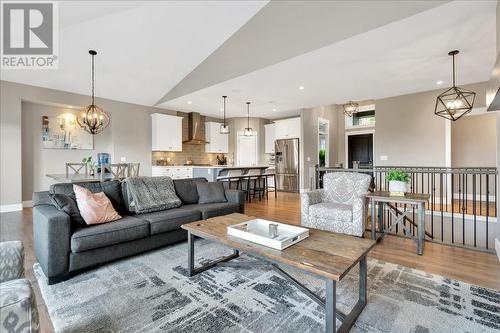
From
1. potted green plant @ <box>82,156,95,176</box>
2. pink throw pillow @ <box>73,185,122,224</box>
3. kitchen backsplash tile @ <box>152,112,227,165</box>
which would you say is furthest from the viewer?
kitchen backsplash tile @ <box>152,112,227,165</box>

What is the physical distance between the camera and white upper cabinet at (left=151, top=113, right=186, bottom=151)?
7.21m

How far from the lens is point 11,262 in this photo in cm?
140

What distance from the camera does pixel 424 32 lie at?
10.4ft

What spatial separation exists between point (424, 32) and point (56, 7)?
493 centimetres

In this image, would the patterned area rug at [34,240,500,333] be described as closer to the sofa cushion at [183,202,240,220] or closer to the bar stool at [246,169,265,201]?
the sofa cushion at [183,202,240,220]

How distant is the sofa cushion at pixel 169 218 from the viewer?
2820 mm

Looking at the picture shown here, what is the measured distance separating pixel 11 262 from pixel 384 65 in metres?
5.20

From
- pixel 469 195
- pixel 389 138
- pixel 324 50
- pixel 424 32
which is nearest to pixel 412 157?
pixel 389 138

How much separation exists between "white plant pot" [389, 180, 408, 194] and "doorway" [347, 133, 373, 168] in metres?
5.98

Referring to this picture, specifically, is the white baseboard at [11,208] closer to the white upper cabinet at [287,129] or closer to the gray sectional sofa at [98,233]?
the gray sectional sofa at [98,233]

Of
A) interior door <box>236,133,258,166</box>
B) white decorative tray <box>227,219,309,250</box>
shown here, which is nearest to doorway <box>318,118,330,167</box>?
interior door <box>236,133,258,166</box>

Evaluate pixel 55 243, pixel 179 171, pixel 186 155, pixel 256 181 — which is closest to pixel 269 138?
pixel 256 181

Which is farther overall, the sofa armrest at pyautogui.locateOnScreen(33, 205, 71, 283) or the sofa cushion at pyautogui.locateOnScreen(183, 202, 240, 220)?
the sofa cushion at pyautogui.locateOnScreen(183, 202, 240, 220)

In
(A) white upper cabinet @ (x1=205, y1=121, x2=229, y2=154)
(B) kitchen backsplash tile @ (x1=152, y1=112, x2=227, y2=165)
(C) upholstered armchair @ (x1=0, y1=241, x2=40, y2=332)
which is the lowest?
(C) upholstered armchair @ (x1=0, y1=241, x2=40, y2=332)
